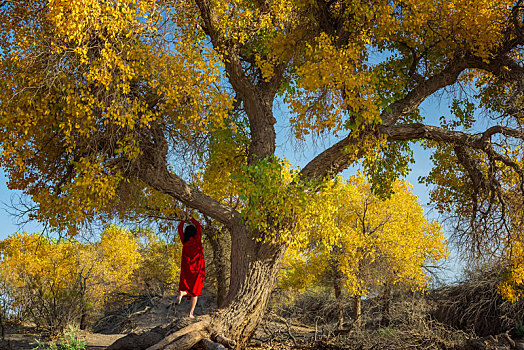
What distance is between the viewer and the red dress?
813cm

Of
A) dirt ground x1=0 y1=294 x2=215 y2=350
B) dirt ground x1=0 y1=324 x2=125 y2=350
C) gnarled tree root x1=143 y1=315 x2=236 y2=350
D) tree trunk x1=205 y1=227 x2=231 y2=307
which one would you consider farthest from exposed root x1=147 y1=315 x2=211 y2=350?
tree trunk x1=205 y1=227 x2=231 y2=307

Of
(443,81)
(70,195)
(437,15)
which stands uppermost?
(437,15)

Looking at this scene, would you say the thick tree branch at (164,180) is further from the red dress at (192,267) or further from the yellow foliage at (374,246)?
the yellow foliage at (374,246)

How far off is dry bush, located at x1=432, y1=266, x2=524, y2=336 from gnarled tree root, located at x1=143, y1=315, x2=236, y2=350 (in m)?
9.04

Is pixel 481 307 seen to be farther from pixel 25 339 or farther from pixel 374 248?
pixel 25 339

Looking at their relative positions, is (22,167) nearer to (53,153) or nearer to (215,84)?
(53,153)

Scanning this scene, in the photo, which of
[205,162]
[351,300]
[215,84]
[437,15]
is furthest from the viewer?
[351,300]

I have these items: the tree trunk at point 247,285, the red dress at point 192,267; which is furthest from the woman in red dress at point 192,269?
the tree trunk at point 247,285

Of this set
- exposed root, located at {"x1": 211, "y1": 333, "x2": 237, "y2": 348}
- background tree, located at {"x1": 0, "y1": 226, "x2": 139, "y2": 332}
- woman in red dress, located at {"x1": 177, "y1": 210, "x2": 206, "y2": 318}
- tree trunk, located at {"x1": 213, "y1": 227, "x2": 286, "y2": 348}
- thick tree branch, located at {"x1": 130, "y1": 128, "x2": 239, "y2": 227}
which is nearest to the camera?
exposed root, located at {"x1": 211, "y1": 333, "x2": 237, "y2": 348}

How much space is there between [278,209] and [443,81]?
570 centimetres

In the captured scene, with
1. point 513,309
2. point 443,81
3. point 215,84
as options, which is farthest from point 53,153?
point 513,309

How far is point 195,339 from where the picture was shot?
264 inches

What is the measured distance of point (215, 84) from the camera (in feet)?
25.5

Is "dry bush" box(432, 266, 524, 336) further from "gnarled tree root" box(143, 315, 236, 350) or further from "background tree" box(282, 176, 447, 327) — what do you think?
"gnarled tree root" box(143, 315, 236, 350)
